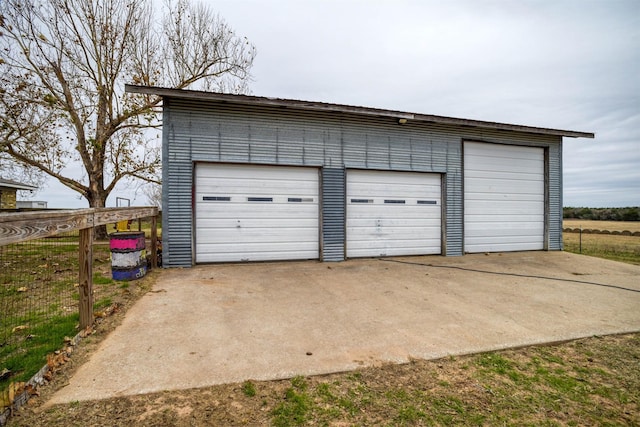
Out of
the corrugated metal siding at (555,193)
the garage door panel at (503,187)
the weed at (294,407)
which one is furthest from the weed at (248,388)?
the corrugated metal siding at (555,193)

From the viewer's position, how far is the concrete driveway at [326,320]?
266 cm

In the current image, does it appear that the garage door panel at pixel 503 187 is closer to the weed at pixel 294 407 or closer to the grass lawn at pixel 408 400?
the grass lawn at pixel 408 400

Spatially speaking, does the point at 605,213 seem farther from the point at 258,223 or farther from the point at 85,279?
the point at 85,279

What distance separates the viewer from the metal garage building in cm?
704

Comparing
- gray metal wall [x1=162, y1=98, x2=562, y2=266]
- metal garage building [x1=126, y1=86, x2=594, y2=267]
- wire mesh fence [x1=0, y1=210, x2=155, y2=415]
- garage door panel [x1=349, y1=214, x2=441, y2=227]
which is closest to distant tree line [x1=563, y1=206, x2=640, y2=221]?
metal garage building [x1=126, y1=86, x2=594, y2=267]

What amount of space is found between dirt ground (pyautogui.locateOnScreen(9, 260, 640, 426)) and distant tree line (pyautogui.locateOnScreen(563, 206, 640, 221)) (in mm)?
46012

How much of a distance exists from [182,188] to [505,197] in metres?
9.27

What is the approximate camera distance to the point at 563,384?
2502 mm

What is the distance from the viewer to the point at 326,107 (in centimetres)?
753

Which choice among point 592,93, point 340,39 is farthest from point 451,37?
point 592,93

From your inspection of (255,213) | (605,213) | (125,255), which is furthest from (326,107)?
(605,213)

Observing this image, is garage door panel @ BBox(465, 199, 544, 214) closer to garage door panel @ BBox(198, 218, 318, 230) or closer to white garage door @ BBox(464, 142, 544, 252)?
white garage door @ BBox(464, 142, 544, 252)

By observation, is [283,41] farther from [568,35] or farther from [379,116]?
[568,35]

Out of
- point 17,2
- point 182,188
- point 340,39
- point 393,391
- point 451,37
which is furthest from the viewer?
point 340,39
